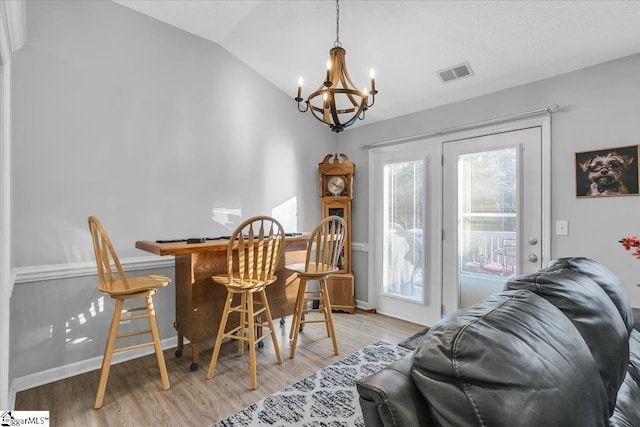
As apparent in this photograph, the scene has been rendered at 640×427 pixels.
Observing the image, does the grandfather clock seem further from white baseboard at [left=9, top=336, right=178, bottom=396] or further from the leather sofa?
the leather sofa

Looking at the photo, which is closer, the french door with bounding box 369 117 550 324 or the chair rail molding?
the chair rail molding

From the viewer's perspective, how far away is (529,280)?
1177 mm

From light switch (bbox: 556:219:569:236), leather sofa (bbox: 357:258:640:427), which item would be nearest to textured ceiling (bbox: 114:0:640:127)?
light switch (bbox: 556:219:569:236)

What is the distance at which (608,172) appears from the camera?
2.37 metres

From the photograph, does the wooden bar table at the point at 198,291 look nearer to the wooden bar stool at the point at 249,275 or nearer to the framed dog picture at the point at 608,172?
the wooden bar stool at the point at 249,275

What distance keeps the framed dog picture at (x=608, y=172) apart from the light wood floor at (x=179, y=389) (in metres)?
1.97

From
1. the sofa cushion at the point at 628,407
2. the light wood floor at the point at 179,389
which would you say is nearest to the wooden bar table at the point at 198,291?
the light wood floor at the point at 179,389

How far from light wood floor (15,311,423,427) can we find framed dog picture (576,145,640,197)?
197 cm

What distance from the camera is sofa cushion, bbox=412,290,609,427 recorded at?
62 centimetres

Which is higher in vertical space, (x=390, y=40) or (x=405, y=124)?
(x=390, y=40)

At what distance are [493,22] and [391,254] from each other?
2379 millimetres

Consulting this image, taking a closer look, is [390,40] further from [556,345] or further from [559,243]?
[556,345]

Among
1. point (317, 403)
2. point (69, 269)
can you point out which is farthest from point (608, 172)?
point (69, 269)

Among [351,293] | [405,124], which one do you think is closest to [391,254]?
[351,293]
